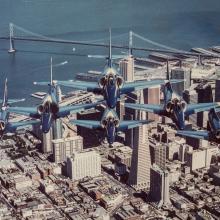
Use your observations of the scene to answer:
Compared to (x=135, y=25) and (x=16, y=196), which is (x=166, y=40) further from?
(x=16, y=196)

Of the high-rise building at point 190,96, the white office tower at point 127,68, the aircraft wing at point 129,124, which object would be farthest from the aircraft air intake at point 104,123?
the white office tower at point 127,68

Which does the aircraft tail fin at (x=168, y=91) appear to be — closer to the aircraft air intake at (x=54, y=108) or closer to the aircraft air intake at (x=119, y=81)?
the aircraft air intake at (x=119, y=81)

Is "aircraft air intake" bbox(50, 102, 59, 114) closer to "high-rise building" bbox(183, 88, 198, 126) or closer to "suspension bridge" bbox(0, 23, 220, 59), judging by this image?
"high-rise building" bbox(183, 88, 198, 126)

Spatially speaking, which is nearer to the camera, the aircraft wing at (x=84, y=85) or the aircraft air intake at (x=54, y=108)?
the aircraft air intake at (x=54, y=108)

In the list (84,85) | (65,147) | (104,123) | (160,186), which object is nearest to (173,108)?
(104,123)

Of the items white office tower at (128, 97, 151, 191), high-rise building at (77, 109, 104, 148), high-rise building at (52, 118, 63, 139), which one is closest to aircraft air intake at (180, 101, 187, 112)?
white office tower at (128, 97, 151, 191)

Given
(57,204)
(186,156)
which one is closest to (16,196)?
(57,204)

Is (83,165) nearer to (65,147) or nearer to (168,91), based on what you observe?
(65,147)
